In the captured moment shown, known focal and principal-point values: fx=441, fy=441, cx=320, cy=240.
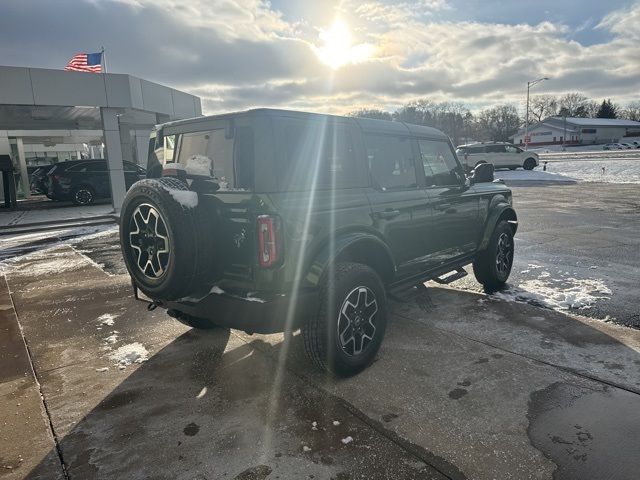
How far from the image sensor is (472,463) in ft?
7.88

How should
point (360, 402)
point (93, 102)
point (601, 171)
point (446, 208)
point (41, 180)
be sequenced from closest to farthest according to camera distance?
point (360, 402)
point (446, 208)
point (93, 102)
point (41, 180)
point (601, 171)

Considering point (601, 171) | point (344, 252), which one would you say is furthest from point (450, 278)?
point (601, 171)

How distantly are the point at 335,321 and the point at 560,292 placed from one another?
343cm

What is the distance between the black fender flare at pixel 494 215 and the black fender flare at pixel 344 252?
76.1 inches

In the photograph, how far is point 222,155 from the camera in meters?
3.17

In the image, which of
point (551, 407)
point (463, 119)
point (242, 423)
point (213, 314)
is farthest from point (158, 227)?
point (463, 119)

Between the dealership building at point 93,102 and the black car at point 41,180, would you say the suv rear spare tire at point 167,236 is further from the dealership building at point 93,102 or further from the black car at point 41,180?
the black car at point 41,180

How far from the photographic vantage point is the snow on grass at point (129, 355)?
12.6 ft

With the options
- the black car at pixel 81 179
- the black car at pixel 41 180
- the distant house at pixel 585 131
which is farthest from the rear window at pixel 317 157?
the distant house at pixel 585 131

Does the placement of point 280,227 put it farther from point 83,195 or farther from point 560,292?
point 83,195

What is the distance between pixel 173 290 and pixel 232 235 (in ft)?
1.79

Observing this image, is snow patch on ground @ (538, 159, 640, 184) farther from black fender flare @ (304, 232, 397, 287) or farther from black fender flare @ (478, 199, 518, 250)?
black fender flare @ (304, 232, 397, 287)

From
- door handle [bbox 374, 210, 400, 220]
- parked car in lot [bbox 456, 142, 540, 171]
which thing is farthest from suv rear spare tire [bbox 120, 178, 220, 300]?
parked car in lot [bbox 456, 142, 540, 171]

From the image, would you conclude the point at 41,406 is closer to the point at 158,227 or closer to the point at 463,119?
the point at 158,227
